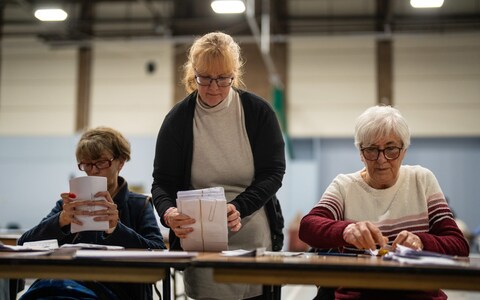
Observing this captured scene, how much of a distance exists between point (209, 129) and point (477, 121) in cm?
1006

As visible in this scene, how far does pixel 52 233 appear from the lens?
2.14m

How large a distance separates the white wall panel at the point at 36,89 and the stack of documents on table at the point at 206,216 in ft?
35.2

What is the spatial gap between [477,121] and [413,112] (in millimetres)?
1183

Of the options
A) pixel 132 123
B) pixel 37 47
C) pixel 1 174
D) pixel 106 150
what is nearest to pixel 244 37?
pixel 132 123

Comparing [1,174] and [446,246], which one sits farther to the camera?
[1,174]

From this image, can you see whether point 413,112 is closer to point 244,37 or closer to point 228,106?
point 244,37

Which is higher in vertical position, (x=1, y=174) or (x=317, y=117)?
(x=317, y=117)

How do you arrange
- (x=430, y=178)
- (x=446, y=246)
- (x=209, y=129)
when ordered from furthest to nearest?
(x=209, y=129), (x=430, y=178), (x=446, y=246)

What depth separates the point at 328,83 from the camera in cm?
1164

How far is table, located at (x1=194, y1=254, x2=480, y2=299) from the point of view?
1416 millimetres

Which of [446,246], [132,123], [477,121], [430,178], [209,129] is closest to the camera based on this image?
[446,246]

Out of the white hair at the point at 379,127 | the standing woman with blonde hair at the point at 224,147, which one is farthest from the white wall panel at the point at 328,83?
the white hair at the point at 379,127

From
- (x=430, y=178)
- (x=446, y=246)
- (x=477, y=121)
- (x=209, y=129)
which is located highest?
(x=477, y=121)

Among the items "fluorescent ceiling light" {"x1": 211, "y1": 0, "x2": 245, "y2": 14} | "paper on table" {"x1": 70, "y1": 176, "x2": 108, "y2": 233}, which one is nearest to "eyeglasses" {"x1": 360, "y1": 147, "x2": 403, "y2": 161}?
"paper on table" {"x1": 70, "y1": 176, "x2": 108, "y2": 233}
